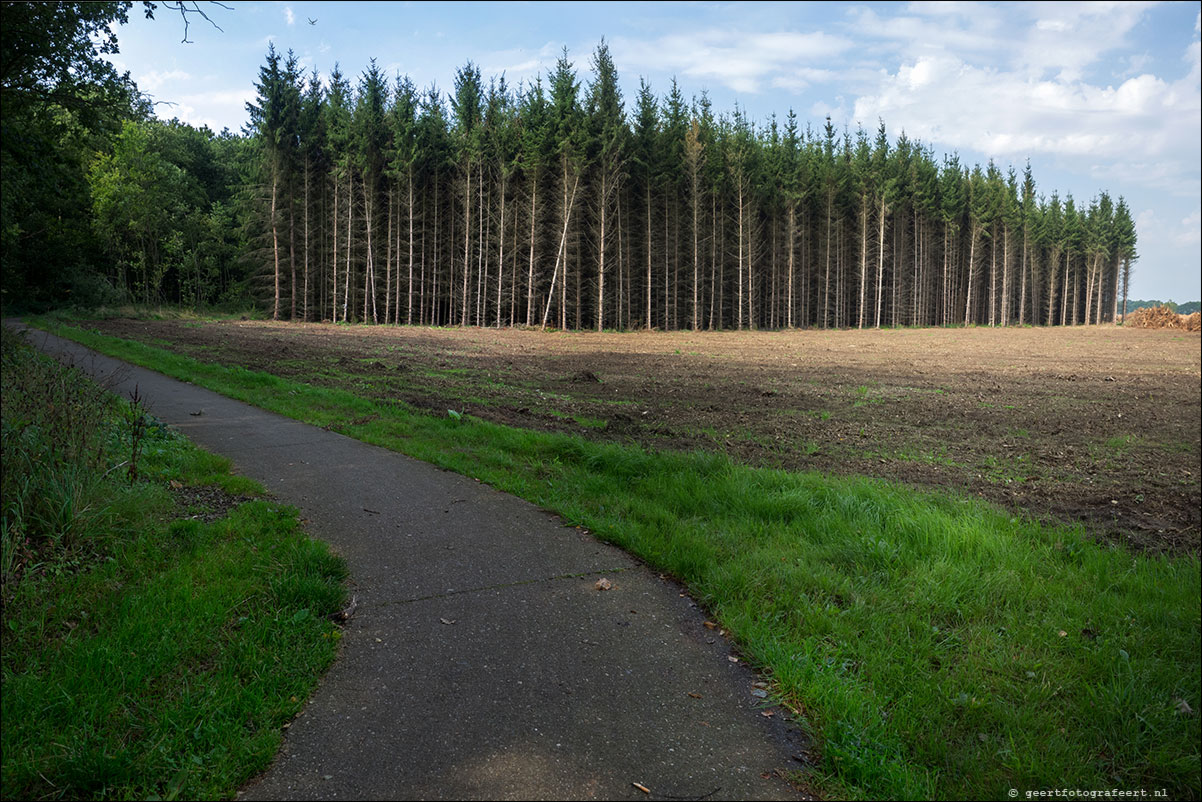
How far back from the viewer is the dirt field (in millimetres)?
6531

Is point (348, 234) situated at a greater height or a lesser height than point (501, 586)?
greater

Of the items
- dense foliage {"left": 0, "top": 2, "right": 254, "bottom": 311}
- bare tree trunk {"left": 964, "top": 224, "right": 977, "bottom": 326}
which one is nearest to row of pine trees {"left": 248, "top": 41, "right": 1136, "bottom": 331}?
dense foliage {"left": 0, "top": 2, "right": 254, "bottom": 311}

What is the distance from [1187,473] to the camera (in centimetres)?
689

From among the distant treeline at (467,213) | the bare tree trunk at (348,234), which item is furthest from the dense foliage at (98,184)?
the bare tree trunk at (348,234)

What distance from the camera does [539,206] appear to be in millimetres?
40031

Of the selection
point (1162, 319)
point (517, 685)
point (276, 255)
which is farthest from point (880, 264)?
point (517, 685)

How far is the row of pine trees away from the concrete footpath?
35.7 meters

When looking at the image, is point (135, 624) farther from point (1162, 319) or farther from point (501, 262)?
point (1162, 319)

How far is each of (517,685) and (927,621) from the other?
2.36 meters

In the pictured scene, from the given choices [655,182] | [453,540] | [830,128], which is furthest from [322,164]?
[453,540]

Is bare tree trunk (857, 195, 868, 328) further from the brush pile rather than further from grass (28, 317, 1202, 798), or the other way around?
grass (28, 317, 1202, 798)

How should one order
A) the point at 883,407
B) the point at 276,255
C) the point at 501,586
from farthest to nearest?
the point at 276,255 < the point at 883,407 < the point at 501,586

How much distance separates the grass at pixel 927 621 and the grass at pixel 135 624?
7.53 feet

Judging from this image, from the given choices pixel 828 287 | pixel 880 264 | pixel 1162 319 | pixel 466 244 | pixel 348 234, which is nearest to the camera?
pixel 466 244
